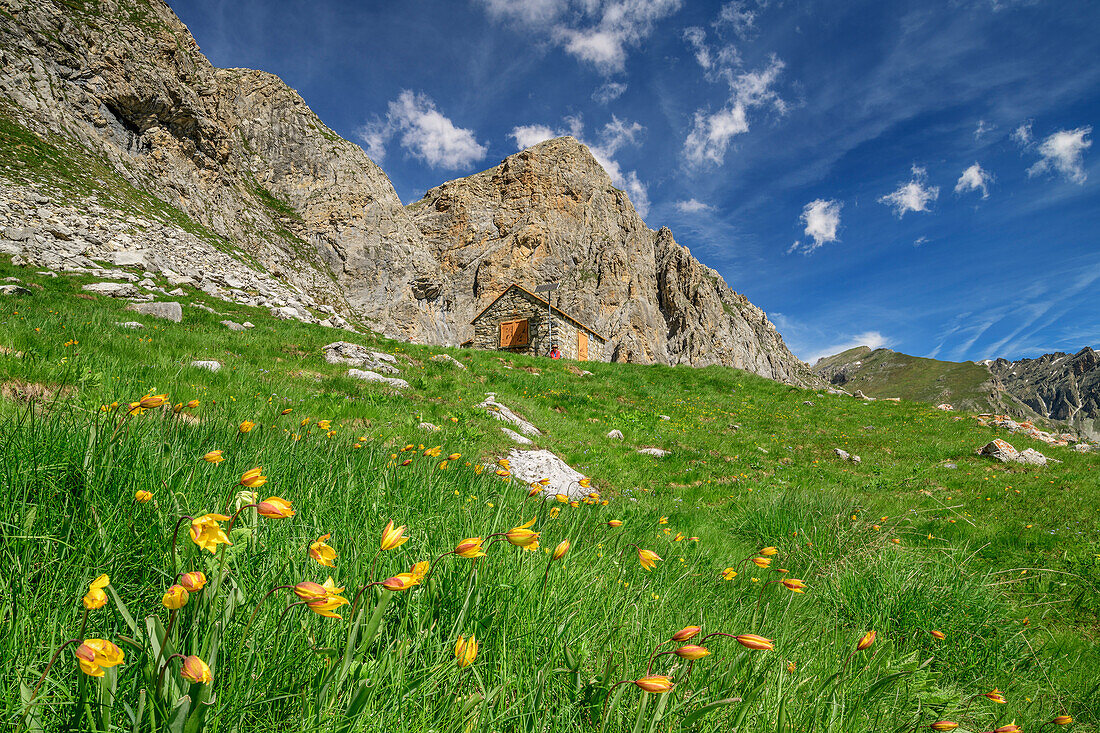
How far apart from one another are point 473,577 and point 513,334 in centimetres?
3287

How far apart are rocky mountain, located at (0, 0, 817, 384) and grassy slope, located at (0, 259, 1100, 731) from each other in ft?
68.5

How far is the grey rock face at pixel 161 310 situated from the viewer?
13352mm

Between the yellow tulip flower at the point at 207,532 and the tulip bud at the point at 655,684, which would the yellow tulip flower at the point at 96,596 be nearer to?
the yellow tulip flower at the point at 207,532

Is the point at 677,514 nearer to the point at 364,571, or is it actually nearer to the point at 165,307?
the point at 364,571

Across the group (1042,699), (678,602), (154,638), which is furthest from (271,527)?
(1042,699)

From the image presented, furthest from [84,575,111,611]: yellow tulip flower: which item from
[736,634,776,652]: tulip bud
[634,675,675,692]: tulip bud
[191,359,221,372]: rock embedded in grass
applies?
[191,359,221,372]: rock embedded in grass

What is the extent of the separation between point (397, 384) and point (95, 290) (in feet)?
44.4

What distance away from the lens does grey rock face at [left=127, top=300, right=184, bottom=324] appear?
13352 millimetres

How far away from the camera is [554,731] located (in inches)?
61.1

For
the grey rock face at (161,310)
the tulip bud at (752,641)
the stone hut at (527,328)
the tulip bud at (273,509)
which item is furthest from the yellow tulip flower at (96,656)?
the stone hut at (527,328)

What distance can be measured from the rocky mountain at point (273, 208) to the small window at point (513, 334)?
12.5m

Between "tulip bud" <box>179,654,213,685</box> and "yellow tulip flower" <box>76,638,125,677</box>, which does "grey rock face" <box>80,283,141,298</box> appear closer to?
"yellow tulip flower" <box>76,638,125,677</box>

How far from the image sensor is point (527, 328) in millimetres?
33812

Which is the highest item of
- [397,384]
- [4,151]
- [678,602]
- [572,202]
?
[572,202]
